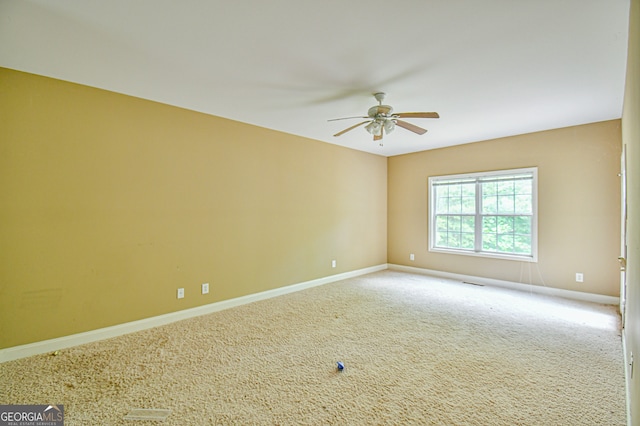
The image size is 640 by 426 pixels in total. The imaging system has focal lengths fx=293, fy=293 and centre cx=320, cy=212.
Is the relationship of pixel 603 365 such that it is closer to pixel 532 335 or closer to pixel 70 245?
pixel 532 335

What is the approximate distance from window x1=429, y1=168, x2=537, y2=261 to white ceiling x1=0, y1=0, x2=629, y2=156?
1.48 meters

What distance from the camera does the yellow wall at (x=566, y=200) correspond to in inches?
155

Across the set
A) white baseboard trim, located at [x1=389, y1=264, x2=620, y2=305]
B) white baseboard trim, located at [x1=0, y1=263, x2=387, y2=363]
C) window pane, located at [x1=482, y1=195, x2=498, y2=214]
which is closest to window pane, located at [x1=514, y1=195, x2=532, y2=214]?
window pane, located at [x1=482, y1=195, x2=498, y2=214]

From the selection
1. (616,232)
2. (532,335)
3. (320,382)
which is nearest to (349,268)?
(532,335)

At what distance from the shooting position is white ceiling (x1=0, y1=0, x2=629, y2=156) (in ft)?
6.00

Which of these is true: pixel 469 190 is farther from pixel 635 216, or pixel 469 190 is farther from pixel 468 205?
pixel 635 216

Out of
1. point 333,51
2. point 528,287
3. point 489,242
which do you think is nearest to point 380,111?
point 333,51

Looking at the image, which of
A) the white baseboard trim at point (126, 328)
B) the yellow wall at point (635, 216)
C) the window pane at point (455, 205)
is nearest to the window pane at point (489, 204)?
the window pane at point (455, 205)

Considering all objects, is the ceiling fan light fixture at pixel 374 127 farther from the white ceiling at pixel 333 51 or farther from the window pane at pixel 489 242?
the window pane at pixel 489 242

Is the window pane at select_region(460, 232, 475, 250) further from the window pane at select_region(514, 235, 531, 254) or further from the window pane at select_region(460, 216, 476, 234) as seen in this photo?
the window pane at select_region(514, 235, 531, 254)

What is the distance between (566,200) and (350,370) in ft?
13.5

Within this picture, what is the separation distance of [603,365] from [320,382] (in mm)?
2344

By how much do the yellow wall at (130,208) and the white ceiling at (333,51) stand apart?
0.34 meters

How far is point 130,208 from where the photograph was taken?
311cm
